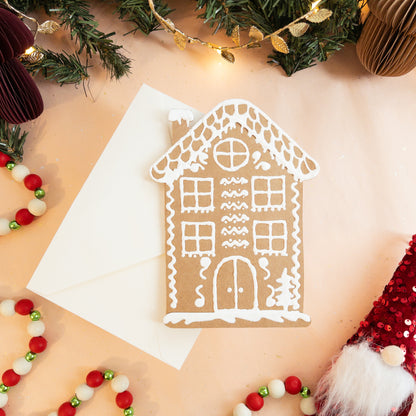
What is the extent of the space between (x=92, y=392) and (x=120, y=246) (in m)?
0.36

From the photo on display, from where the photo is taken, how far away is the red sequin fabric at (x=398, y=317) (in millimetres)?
909

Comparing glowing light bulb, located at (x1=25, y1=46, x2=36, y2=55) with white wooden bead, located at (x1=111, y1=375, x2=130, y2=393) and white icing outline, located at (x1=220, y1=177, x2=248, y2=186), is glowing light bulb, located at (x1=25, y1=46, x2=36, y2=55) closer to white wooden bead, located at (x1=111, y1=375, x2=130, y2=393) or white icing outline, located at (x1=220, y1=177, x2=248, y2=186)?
white icing outline, located at (x1=220, y1=177, x2=248, y2=186)

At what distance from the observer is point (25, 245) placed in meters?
1.02

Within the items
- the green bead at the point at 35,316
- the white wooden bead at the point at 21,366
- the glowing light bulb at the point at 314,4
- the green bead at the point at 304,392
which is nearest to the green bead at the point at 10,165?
the green bead at the point at 35,316

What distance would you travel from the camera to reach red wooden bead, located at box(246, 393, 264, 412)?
991mm

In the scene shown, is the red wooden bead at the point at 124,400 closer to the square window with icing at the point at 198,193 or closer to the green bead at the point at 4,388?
the green bead at the point at 4,388

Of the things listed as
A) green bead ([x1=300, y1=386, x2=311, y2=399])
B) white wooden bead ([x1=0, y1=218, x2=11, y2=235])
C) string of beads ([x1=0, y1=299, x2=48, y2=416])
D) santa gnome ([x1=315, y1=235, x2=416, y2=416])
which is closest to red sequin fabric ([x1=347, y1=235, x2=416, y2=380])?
santa gnome ([x1=315, y1=235, x2=416, y2=416])

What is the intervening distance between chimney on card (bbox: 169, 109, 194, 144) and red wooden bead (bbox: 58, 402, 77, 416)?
64 centimetres

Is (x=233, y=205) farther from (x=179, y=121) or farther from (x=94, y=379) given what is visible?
(x=94, y=379)

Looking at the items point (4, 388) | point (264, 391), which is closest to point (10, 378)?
point (4, 388)

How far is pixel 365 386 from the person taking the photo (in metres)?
0.89

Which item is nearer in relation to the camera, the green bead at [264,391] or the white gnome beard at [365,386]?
the white gnome beard at [365,386]

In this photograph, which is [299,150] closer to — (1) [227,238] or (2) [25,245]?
(1) [227,238]

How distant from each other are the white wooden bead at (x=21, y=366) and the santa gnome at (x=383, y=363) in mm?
662
